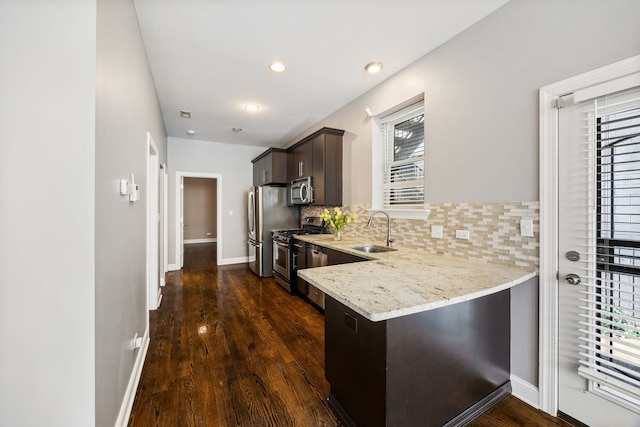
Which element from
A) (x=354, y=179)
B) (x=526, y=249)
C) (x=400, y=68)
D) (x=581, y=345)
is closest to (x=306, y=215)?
(x=354, y=179)

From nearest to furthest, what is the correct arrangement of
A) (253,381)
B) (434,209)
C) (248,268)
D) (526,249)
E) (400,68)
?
(526,249) < (253,381) < (434,209) < (400,68) < (248,268)

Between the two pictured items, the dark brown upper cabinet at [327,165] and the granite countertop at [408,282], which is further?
the dark brown upper cabinet at [327,165]

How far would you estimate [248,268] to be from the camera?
5418 mm

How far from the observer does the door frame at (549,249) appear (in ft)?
5.12

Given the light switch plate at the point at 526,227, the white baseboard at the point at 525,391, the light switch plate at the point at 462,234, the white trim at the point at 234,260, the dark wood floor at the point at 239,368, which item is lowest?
the dark wood floor at the point at 239,368

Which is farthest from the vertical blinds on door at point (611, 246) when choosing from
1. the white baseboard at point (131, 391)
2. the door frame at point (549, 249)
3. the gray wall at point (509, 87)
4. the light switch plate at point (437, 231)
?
the white baseboard at point (131, 391)

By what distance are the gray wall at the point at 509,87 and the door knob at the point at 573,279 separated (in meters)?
0.20

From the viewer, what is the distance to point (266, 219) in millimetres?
4695

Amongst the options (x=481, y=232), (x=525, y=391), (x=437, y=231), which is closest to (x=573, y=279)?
(x=481, y=232)

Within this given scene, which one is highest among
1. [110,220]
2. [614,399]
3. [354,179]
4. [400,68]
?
[400,68]

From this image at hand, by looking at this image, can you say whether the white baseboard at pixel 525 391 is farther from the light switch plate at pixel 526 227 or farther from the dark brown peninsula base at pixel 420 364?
the light switch plate at pixel 526 227

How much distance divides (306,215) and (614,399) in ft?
13.2

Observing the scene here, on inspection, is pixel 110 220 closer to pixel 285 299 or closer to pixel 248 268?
pixel 285 299

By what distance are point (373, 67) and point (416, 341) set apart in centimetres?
Answer: 247
